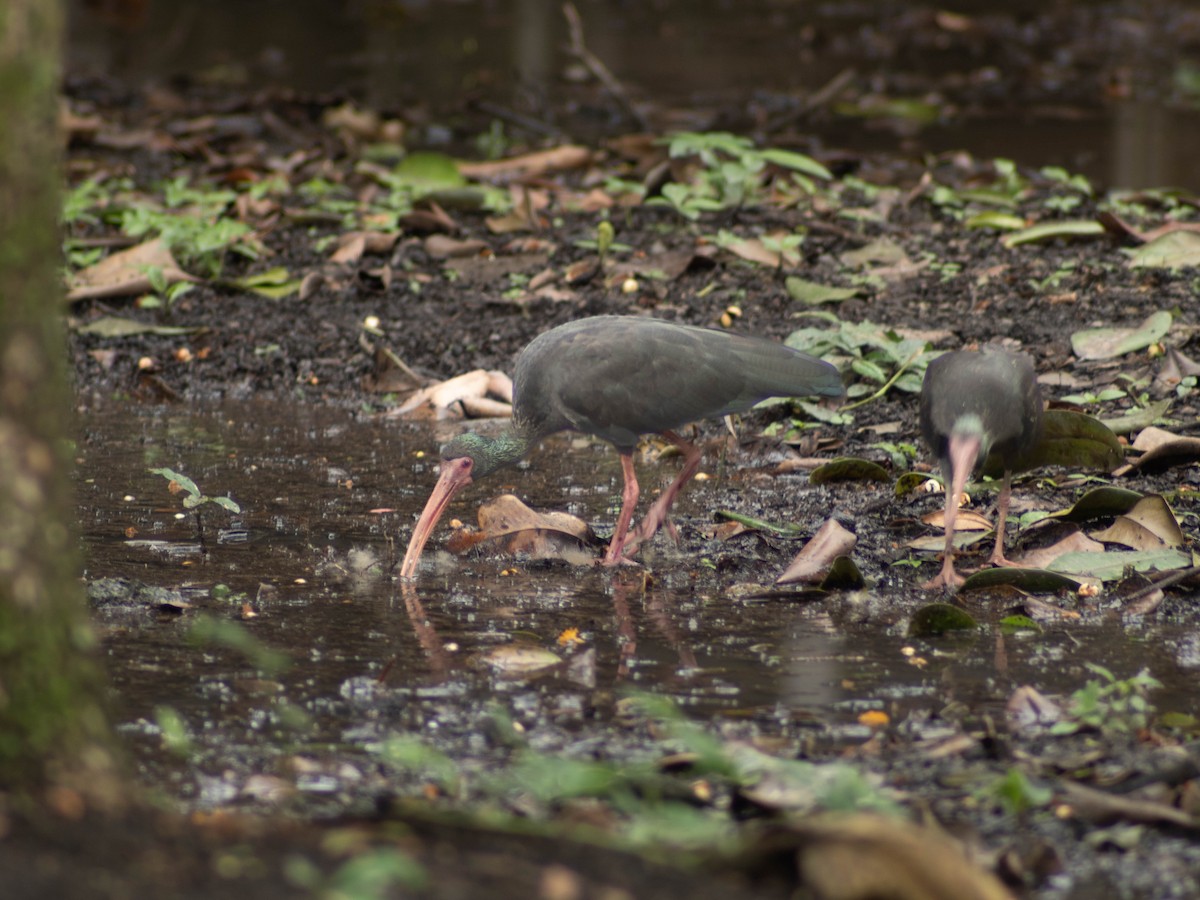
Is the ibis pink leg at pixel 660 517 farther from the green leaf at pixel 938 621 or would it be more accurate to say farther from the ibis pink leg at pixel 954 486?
the green leaf at pixel 938 621

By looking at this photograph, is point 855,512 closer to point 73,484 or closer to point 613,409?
point 613,409

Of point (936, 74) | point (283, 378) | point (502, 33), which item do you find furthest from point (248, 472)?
point (502, 33)

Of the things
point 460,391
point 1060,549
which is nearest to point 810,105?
point 460,391

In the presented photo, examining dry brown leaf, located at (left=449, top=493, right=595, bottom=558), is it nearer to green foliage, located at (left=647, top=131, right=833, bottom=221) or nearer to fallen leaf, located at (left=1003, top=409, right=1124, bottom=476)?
fallen leaf, located at (left=1003, top=409, right=1124, bottom=476)

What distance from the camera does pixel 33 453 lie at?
2.29 meters

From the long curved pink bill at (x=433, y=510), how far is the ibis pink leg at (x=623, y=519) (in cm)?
60

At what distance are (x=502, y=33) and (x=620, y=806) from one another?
19.9m

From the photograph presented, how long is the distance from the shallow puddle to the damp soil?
15 mm

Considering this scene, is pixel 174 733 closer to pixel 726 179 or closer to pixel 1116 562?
pixel 1116 562

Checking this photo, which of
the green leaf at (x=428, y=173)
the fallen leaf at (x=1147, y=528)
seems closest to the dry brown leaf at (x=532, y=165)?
the green leaf at (x=428, y=173)

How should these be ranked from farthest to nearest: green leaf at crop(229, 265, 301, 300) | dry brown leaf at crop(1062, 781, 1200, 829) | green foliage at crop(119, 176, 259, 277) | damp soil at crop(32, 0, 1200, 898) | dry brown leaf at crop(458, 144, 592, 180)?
dry brown leaf at crop(458, 144, 592, 180) < green foliage at crop(119, 176, 259, 277) < green leaf at crop(229, 265, 301, 300) < dry brown leaf at crop(1062, 781, 1200, 829) < damp soil at crop(32, 0, 1200, 898)

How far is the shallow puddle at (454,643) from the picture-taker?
11.5 ft

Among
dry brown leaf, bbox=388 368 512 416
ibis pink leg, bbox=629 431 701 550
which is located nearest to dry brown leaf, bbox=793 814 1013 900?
ibis pink leg, bbox=629 431 701 550

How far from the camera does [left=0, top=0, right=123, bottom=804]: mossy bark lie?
225 cm
